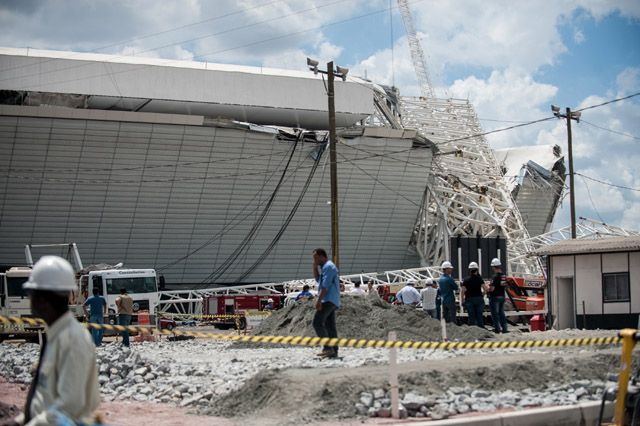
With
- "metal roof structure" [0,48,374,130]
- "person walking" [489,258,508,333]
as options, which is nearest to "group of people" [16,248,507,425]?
"person walking" [489,258,508,333]

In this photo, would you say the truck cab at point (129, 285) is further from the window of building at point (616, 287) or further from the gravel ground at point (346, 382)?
the gravel ground at point (346, 382)

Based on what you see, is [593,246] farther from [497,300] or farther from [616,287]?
[497,300]

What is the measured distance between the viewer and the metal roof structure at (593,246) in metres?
23.9

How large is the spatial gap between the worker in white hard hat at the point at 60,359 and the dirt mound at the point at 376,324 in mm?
14559

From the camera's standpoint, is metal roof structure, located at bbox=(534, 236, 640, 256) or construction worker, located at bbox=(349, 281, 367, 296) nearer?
metal roof structure, located at bbox=(534, 236, 640, 256)

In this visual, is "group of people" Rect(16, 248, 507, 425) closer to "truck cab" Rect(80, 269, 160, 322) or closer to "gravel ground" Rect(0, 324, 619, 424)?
"gravel ground" Rect(0, 324, 619, 424)

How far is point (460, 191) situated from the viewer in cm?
6194

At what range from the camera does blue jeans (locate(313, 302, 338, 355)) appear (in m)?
14.5

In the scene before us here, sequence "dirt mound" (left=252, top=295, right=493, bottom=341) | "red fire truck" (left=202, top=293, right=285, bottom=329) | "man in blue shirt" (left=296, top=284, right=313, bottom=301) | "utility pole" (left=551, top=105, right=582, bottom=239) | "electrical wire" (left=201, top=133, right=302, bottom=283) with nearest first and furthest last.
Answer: "dirt mound" (left=252, top=295, right=493, bottom=341) → "man in blue shirt" (left=296, top=284, right=313, bottom=301) → "red fire truck" (left=202, top=293, right=285, bottom=329) → "utility pole" (left=551, top=105, right=582, bottom=239) → "electrical wire" (left=201, top=133, right=302, bottom=283)

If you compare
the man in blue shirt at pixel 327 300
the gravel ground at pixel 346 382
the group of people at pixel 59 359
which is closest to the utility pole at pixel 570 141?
the gravel ground at pixel 346 382

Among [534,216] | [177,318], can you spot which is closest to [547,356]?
[177,318]

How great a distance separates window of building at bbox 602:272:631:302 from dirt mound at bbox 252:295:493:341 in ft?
18.7

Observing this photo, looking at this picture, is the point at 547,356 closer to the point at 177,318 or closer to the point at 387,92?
the point at 177,318

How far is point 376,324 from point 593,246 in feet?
23.9
